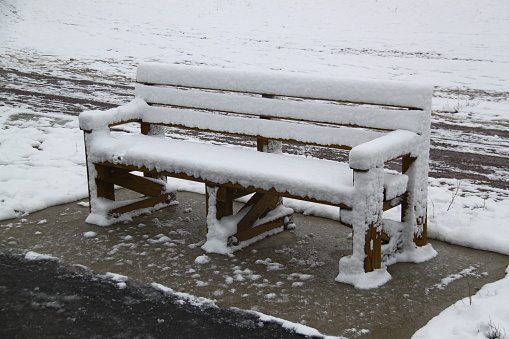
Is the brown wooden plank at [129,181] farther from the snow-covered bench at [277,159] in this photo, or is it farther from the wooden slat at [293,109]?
the wooden slat at [293,109]

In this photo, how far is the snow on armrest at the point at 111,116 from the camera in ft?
16.4

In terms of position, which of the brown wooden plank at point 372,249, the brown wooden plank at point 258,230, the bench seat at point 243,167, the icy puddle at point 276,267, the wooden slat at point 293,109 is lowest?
the icy puddle at point 276,267

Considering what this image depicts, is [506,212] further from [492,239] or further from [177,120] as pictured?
[177,120]

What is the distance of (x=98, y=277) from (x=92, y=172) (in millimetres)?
1178

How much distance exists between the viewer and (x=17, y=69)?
13.6 metres

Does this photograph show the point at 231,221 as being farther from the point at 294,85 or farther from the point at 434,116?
the point at 434,116

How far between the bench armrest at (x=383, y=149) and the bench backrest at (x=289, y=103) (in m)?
0.13

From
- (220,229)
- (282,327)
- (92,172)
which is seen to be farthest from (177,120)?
(282,327)

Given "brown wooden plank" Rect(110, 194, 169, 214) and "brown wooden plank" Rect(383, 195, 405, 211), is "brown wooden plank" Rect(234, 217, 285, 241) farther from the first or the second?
"brown wooden plank" Rect(110, 194, 169, 214)

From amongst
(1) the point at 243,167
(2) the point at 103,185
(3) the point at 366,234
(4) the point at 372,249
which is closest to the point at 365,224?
(3) the point at 366,234

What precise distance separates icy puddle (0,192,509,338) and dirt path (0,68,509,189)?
7.68 feet

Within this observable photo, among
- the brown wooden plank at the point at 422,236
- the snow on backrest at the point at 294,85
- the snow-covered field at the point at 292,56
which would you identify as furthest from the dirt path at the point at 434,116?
the snow on backrest at the point at 294,85

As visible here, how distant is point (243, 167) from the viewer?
14.2ft

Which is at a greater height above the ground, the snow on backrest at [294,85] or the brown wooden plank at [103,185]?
the snow on backrest at [294,85]
